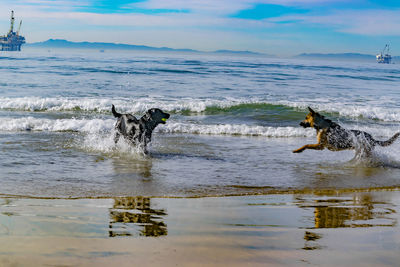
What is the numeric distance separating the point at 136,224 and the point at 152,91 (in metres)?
18.1

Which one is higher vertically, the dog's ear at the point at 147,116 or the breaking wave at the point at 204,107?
the breaking wave at the point at 204,107

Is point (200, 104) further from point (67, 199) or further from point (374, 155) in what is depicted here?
point (67, 199)

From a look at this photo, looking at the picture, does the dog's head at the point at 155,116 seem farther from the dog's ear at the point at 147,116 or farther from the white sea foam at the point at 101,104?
the white sea foam at the point at 101,104

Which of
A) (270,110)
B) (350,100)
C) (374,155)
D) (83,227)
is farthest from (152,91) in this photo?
(83,227)

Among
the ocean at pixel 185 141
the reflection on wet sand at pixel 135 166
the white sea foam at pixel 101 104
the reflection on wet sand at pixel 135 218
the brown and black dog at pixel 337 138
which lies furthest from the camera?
the white sea foam at pixel 101 104

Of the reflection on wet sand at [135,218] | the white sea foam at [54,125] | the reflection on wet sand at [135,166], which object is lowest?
the reflection on wet sand at [135,218]

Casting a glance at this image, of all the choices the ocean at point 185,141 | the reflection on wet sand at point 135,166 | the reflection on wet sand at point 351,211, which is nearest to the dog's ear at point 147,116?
the ocean at point 185,141

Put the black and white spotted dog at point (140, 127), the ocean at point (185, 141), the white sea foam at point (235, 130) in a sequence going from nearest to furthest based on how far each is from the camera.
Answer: the ocean at point (185, 141) < the black and white spotted dog at point (140, 127) < the white sea foam at point (235, 130)

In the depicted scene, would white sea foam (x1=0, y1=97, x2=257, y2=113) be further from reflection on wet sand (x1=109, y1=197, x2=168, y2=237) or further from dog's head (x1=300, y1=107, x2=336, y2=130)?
reflection on wet sand (x1=109, y1=197, x2=168, y2=237)

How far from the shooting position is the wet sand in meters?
3.14

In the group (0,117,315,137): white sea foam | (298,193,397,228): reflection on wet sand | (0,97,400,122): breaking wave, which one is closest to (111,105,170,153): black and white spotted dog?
(0,117,315,137): white sea foam

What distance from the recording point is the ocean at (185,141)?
6.43 metres

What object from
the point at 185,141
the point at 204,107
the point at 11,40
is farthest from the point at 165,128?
the point at 11,40

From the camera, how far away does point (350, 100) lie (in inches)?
825
